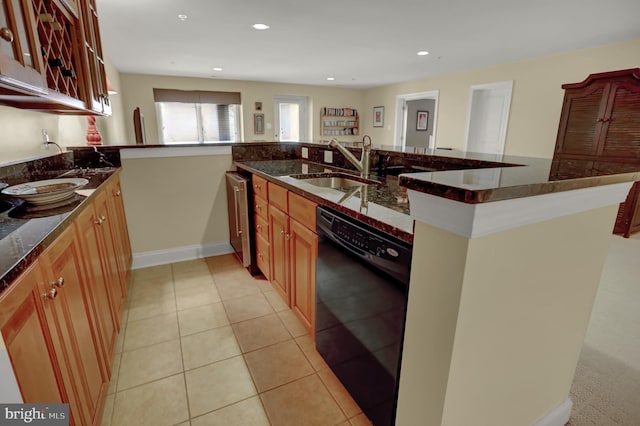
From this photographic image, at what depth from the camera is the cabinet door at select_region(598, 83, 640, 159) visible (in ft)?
11.0

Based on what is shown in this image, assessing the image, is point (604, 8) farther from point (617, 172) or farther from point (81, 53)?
point (81, 53)

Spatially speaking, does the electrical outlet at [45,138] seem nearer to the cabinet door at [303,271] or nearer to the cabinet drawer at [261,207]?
the cabinet drawer at [261,207]

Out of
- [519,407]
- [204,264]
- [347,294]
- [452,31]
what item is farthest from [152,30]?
[519,407]

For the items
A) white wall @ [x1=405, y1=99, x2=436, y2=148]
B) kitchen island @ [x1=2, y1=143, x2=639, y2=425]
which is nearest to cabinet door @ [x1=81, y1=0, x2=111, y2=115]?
kitchen island @ [x1=2, y1=143, x2=639, y2=425]

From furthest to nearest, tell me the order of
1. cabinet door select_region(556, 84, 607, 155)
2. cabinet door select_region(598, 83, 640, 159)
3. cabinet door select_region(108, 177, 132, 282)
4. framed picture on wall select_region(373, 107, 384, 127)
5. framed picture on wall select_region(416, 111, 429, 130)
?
framed picture on wall select_region(416, 111, 429, 130)
framed picture on wall select_region(373, 107, 384, 127)
cabinet door select_region(556, 84, 607, 155)
cabinet door select_region(598, 83, 640, 159)
cabinet door select_region(108, 177, 132, 282)

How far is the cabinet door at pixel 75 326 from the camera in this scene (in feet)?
2.99

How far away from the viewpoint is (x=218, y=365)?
165 cm

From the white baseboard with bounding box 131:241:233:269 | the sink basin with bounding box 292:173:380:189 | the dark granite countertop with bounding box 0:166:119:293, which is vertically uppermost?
the dark granite countertop with bounding box 0:166:119:293

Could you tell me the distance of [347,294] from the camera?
128cm

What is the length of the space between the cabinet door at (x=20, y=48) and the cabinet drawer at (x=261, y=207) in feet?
4.16

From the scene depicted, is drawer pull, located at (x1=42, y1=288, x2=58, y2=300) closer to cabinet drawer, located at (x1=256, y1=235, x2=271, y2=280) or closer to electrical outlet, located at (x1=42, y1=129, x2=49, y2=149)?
cabinet drawer, located at (x1=256, y1=235, x2=271, y2=280)

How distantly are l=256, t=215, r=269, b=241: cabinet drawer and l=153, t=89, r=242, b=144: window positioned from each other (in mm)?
5147

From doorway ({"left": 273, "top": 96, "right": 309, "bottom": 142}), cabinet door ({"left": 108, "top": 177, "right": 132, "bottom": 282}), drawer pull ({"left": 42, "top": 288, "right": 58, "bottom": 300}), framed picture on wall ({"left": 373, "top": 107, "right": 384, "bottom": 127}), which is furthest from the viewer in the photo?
framed picture on wall ({"left": 373, "top": 107, "right": 384, "bottom": 127})

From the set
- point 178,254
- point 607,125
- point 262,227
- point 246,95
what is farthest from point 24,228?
point 246,95
